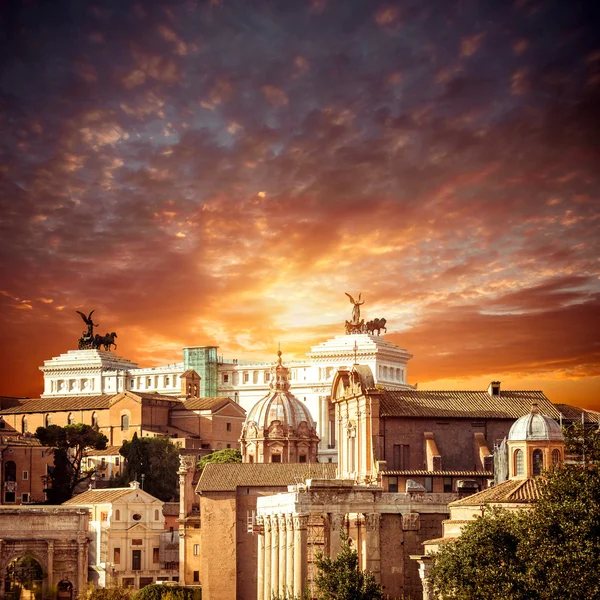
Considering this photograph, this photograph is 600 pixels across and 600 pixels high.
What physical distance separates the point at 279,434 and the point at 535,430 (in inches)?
1612

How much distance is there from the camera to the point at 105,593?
81750mm

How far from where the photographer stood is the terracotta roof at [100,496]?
3792 inches

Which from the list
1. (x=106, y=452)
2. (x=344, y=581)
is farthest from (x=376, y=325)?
(x=344, y=581)

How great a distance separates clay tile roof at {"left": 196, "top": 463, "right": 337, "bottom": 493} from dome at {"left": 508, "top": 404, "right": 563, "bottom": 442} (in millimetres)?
21369

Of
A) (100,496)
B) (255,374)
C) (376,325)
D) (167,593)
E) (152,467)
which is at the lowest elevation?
(167,593)

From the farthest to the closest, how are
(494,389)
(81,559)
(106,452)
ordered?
(106,452) → (81,559) → (494,389)

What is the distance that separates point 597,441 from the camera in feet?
163

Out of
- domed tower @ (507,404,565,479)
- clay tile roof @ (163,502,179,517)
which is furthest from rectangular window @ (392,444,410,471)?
clay tile roof @ (163,502,179,517)

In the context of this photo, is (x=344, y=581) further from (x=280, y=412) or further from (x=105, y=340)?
(x=105, y=340)

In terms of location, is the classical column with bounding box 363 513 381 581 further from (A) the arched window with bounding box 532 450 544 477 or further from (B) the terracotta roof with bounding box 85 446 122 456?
(B) the terracotta roof with bounding box 85 446 122 456

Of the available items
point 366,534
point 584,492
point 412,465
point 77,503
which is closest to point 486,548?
point 584,492

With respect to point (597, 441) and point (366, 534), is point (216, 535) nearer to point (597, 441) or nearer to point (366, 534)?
point (366, 534)

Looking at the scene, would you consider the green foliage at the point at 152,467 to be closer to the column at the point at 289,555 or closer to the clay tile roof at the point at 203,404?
the clay tile roof at the point at 203,404

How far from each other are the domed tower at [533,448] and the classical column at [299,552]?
9.50m
